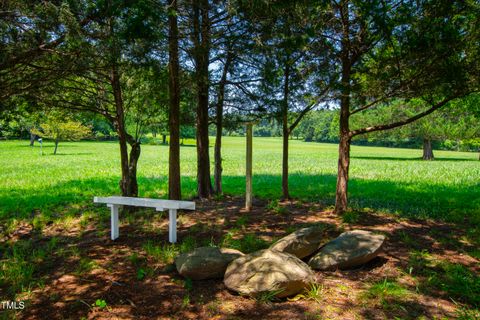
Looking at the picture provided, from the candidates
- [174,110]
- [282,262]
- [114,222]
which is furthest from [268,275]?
[174,110]

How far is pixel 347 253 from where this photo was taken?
4.81 meters

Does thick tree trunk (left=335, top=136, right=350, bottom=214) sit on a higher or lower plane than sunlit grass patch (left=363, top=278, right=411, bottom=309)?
higher

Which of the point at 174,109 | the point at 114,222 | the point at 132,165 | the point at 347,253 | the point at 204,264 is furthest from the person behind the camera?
the point at 132,165

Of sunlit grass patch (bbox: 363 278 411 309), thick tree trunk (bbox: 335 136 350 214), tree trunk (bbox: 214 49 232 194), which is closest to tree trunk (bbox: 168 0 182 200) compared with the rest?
tree trunk (bbox: 214 49 232 194)

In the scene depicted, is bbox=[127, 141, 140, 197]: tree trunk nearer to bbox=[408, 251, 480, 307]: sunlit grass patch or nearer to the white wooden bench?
the white wooden bench

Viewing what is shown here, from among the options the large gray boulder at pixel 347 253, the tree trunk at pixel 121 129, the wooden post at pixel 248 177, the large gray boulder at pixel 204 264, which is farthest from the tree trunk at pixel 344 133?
the tree trunk at pixel 121 129

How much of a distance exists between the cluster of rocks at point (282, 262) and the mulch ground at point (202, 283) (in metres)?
0.13

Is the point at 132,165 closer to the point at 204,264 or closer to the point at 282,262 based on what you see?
the point at 204,264

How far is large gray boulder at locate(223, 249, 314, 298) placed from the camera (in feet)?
12.7

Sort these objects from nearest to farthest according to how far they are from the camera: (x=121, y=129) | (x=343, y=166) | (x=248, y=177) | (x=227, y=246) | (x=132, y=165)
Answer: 1. (x=227, y=246)
2. (x=343, y=166)
3. (x=121, y=129)
4. (x=248, y=177)
5. (x=132, y=165)

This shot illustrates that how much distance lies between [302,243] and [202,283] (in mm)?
1619

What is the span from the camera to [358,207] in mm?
8578

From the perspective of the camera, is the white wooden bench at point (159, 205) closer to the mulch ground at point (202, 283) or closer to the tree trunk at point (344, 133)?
the mulch ground at point (202, 283)

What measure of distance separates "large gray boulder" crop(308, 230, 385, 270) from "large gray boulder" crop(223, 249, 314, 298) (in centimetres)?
62
